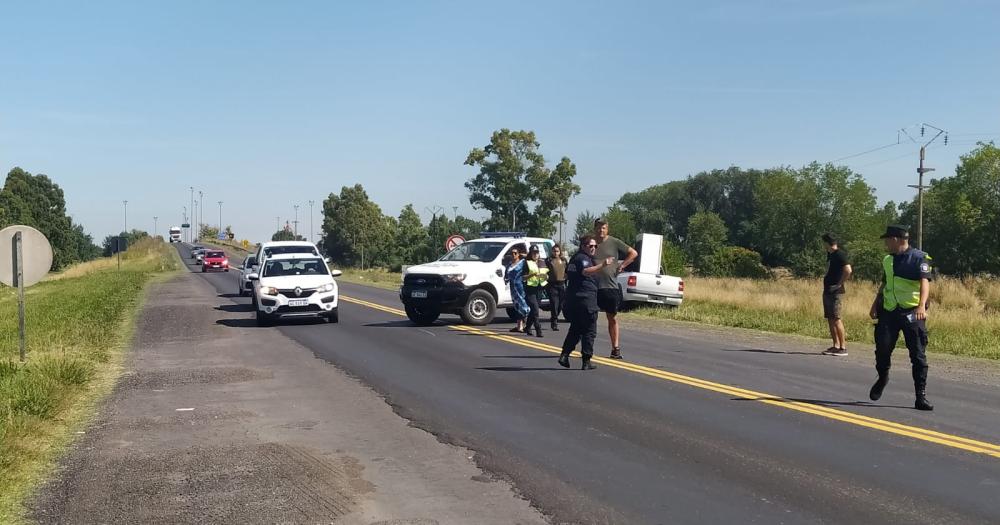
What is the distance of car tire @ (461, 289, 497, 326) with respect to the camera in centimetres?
1841

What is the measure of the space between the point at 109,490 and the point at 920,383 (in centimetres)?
714

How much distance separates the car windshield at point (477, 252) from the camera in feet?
62.7

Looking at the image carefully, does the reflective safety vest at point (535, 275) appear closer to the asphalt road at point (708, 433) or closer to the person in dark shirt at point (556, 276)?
the person in dark shirt at point (556, 276)

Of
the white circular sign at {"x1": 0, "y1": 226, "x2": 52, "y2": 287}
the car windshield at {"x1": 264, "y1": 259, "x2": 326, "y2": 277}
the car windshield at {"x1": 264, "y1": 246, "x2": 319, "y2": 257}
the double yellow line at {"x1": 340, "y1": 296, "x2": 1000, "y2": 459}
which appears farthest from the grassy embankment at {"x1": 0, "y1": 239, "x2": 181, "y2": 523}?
the double yellow line at {"x1": 340, "y1": 296, "x2": 1000, "y2": 459}

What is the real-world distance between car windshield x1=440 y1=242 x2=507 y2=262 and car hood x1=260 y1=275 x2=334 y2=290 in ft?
9.48

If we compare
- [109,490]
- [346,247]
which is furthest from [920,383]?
[346,247]

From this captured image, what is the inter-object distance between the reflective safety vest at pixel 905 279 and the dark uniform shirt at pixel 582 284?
3564 millimetres

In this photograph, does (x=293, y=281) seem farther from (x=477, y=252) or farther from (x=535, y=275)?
(x=535, y=275)

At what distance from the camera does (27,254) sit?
40.0ft

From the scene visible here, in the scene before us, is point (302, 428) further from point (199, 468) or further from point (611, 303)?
point (611, 303)

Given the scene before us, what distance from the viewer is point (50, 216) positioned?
101125 millimetres

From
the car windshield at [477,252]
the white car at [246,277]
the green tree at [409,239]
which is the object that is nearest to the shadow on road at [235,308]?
the white car at [246,277]

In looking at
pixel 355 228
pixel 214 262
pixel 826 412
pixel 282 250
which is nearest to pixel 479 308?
pixel 282 250

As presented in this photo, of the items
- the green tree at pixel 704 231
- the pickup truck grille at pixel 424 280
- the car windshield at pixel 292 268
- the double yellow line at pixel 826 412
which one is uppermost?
the green tree at pixel 704 231
